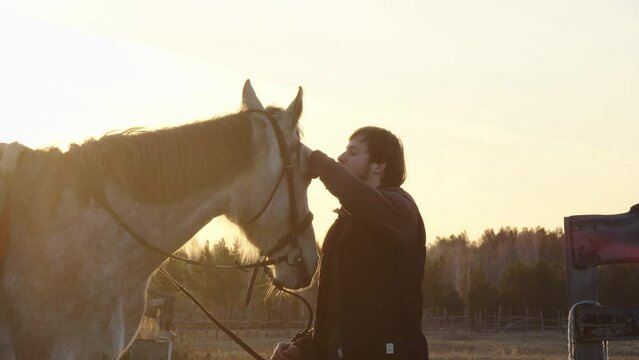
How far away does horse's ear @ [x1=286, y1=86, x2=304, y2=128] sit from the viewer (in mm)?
4891

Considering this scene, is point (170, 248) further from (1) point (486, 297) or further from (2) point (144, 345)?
(1) point (486, 297)

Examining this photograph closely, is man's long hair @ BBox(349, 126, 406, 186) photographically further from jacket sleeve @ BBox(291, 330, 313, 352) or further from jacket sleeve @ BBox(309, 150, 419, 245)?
jacket sleeve @ BBox(291, 330, 313, 352)

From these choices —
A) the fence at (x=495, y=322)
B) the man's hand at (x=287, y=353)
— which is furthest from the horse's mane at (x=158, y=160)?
the fence at (x=495, y=322)

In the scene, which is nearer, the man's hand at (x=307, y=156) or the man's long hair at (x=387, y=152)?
the man's long hair at (x=387, y=152)

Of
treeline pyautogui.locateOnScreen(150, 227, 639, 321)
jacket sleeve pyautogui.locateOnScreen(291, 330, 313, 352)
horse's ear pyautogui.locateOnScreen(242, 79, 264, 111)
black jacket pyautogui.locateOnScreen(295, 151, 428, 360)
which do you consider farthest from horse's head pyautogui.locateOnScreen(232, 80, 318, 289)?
treeline pyautogui.locateOnScreen(150, 227, 639, 321)

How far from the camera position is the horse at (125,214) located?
4293 mm

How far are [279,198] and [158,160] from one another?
2.43 feet

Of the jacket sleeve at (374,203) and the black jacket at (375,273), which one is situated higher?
the jacket sleeve at (374,203)

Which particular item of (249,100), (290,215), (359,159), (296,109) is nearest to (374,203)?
(359,159)

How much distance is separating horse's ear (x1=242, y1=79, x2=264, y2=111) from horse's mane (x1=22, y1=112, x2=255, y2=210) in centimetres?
9

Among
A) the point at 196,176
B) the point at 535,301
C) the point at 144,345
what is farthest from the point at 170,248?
the point at 535,301

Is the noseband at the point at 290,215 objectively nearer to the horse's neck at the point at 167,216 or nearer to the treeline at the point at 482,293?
the horse's neck at the point at 167,216

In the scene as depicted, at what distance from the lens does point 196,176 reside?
4652mm

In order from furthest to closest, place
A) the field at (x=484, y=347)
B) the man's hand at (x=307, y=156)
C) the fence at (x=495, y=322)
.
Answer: the fence at (x=495, y=322) < the field at (x=484, y=347) < the man's hand at (x=307, y=156)
